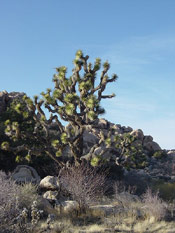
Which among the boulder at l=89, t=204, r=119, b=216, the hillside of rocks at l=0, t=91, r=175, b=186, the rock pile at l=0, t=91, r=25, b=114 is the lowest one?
the boulder at l=89, t=204, r=119, b=216

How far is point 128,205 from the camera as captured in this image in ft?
45.4

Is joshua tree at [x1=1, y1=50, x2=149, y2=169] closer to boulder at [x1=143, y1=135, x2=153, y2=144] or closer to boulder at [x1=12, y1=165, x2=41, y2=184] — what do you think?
boulder at [x1=12, y1=165, x2=41, y2=184]

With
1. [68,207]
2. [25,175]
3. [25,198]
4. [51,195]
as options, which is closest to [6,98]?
[25,175]

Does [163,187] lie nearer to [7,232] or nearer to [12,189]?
[12,189]

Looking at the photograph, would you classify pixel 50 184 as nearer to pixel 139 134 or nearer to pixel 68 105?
pixel 68 105

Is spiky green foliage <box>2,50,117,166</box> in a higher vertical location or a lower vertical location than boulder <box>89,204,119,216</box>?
higher

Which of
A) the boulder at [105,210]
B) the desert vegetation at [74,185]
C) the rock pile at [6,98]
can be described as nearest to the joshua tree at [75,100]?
the desert vegetation at [74,185]

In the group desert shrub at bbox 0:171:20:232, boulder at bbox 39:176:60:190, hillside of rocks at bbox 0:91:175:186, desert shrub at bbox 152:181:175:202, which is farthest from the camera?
hillside of rocks at bbox 0:91:175:186

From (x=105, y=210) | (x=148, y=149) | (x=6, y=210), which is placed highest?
(x=148, y=149)

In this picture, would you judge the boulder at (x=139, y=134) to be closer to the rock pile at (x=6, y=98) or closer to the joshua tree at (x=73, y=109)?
the rock pile at (x=6, y=98)

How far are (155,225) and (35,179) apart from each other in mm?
7725

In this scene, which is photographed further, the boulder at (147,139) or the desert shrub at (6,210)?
the boulder at (147,139)

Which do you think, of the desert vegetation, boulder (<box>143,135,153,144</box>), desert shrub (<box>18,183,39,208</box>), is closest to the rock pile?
the desert vegetation

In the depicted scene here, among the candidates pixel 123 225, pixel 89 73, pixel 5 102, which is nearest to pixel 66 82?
pixel 89 73
